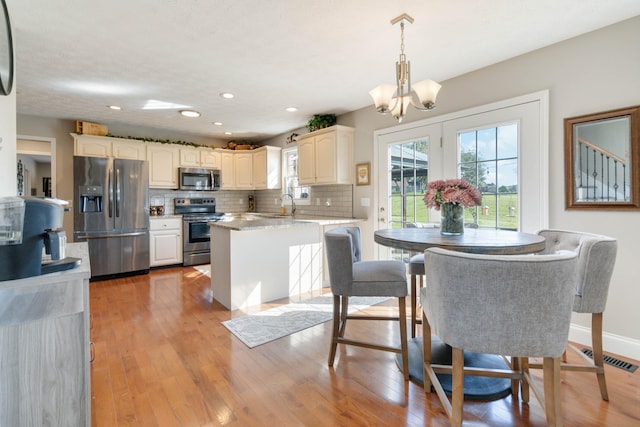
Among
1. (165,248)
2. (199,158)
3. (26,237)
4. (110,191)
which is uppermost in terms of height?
(199,158)

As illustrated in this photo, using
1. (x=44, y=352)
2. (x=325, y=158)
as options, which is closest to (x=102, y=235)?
(x=325, y=158)

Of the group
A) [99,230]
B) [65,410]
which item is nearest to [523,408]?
[65,410]

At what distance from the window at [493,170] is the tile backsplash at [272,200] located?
1.72 meters

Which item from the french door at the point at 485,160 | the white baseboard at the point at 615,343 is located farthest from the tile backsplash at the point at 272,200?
the white baseboard at the point at 615,343

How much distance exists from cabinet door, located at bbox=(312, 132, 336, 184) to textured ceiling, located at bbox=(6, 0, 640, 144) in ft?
1.95

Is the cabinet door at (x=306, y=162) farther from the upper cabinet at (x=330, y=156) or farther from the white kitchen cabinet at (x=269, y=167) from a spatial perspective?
the white kitchen cabinet at (x=269, y=167)

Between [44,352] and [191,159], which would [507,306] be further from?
[191,159]

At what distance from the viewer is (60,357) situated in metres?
1.22

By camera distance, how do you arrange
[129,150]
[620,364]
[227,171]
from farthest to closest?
[227,171]
[129,150]
[620,364]

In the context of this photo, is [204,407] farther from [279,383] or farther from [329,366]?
[329,366]

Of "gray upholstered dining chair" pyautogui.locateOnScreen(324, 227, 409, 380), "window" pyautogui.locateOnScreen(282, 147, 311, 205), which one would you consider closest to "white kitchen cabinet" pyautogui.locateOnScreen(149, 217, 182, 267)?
"window" pyautogui.locateOnScreen(282, 147, 311, 205)

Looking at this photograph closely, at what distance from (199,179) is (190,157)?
42cm

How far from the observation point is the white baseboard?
Result: 2.24 m

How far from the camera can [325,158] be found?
438 centimetres
